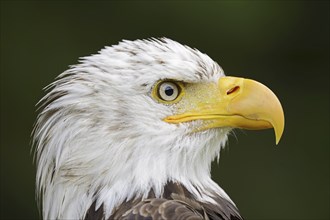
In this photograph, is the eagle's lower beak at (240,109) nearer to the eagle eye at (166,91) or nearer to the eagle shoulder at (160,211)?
the eagle eye at (166,91)

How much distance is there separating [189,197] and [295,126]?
4.07 metres

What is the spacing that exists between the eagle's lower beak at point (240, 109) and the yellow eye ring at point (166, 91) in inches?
3.1

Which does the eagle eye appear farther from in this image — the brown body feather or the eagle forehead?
the brown body feather

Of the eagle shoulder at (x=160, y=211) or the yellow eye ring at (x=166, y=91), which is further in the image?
the yellow eye ring at (x=166, y=91)

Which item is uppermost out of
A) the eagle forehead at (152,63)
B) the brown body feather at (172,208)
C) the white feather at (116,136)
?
the eagle forehead at (152,63)

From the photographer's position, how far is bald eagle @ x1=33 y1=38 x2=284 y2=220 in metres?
4.07

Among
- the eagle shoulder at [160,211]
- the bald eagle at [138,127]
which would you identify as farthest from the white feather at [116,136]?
the eagle shoulder at [160,211]

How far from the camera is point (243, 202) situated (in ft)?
25.3

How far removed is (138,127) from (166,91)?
0.69ft

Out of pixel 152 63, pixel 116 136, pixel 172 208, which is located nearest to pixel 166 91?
pixel 152 63

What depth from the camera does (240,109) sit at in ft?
13.7

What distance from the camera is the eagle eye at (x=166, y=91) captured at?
13.7 ft

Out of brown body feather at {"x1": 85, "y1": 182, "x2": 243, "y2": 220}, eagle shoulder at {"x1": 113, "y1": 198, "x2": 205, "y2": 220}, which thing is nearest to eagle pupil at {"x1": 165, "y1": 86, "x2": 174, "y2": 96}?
brown body feather at {"x1": 85, "y1": 182, "x2": 243, "y2": 220}

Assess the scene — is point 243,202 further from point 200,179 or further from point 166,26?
point 200,179
